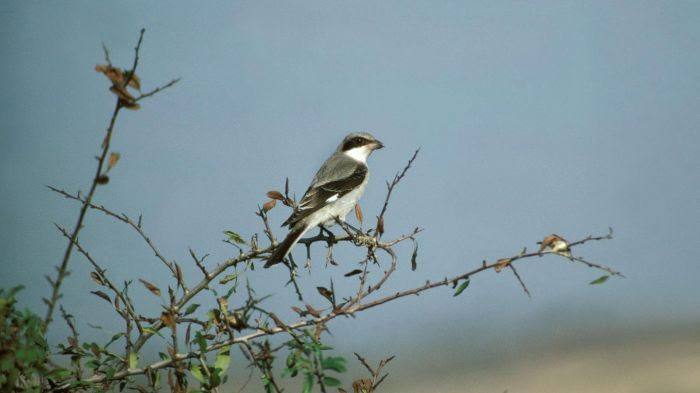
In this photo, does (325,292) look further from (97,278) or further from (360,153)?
(360,153)

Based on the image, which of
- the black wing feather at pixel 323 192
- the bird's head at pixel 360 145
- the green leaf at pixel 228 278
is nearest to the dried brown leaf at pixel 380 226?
the green leaf at pixel 228 278

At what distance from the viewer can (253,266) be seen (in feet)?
10.1

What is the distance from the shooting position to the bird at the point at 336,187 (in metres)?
4.96

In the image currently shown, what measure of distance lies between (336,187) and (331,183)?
87mm

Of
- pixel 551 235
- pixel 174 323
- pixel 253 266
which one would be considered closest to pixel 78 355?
pixel 174 323

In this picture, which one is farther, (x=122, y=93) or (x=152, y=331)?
(x=152, y=331)

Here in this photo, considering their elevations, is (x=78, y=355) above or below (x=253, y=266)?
below

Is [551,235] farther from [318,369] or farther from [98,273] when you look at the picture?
[98,273]

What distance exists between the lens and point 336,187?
18.7ft

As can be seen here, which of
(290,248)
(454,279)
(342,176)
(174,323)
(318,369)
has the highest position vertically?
(342,176)

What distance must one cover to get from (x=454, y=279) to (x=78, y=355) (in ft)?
4.73

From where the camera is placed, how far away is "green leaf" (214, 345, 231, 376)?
234 cm

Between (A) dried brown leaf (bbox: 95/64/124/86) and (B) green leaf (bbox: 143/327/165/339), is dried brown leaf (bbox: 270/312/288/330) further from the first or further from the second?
(A) dried brown leaf (bbox: 95/64/124/86)

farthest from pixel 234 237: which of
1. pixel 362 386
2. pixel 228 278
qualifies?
pixel 362 386
